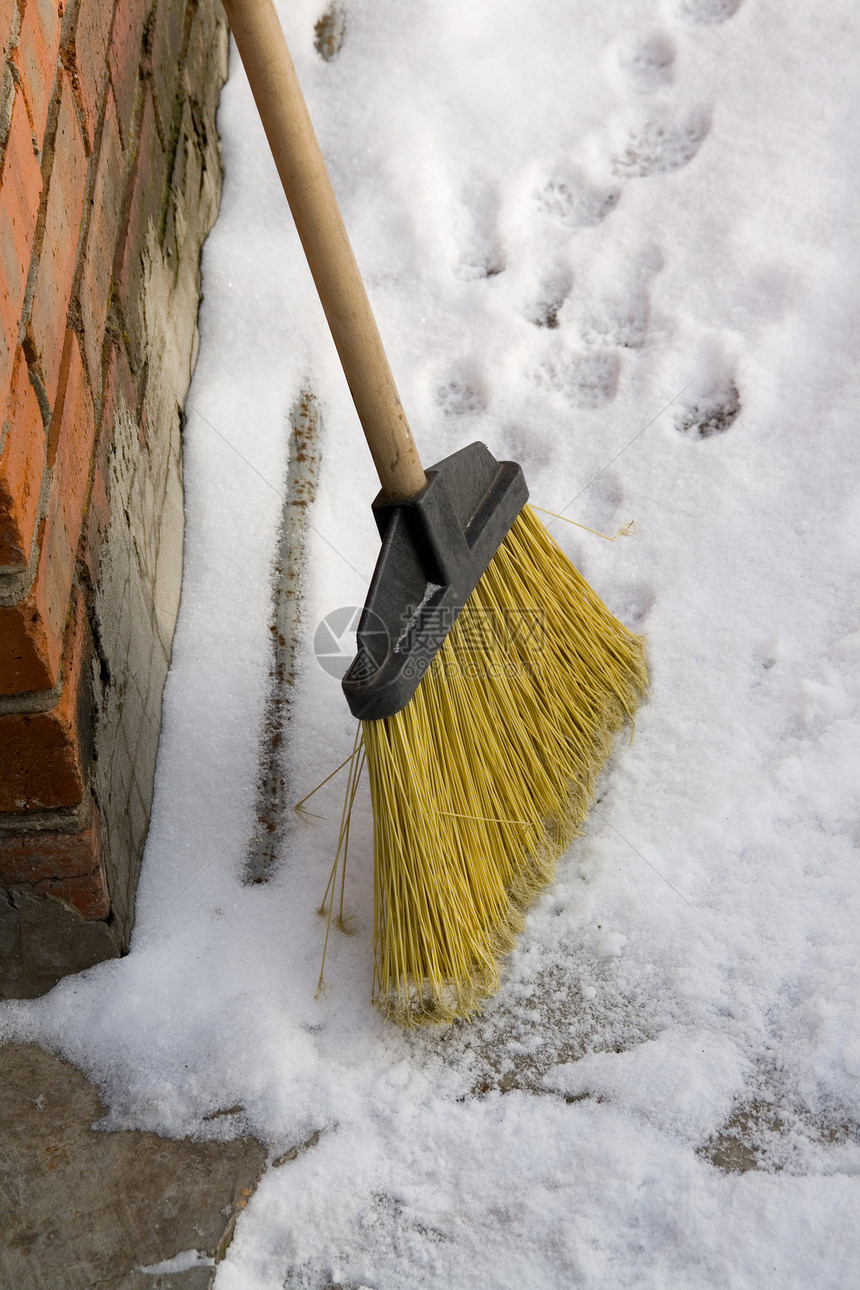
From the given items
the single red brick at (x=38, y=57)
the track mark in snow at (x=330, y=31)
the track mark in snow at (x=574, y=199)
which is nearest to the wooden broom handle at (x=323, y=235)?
the single red brick at (x=38, y=57)

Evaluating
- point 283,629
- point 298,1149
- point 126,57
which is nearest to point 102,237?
point 126,57

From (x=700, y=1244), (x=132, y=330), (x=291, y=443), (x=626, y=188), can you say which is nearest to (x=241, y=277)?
(x=291, y=443)

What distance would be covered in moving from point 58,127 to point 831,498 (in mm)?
1068

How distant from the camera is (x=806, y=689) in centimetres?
138

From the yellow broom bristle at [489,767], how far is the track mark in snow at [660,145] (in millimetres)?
842

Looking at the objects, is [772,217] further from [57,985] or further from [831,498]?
[57,985]

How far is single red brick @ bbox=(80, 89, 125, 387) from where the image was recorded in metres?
1.22

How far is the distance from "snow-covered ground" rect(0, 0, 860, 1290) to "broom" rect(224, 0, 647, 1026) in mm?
60

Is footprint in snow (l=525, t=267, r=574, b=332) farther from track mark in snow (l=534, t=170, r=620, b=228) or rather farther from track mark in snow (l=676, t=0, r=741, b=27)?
track mark in snow (l=676, t=0, r=741, b=27)

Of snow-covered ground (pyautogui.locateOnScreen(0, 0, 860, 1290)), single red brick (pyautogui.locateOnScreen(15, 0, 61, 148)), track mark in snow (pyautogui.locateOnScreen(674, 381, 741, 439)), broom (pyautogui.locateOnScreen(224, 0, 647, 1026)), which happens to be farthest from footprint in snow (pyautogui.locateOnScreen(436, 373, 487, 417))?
single red brick (pyautogui.locateOnScreen(15, 0, 61, 148))

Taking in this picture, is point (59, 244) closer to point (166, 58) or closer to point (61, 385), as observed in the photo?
point (61, 385)

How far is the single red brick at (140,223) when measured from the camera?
139 cm

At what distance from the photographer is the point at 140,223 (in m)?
1.47

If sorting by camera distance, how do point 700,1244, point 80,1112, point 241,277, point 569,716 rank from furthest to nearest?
1. point 241,277
2. point 569,716
3. point 80,1112
4. point 700,1244
